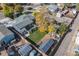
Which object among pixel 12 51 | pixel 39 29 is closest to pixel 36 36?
pixel 39 29

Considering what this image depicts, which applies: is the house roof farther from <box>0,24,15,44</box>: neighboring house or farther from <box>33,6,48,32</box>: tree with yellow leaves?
<box>0,24,15,44</box>: neighboring house

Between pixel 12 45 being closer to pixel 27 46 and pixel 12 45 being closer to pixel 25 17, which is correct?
pixel 27 46

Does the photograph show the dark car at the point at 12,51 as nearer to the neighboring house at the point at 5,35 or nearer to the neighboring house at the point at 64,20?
the neighboring house at the point at 5,35

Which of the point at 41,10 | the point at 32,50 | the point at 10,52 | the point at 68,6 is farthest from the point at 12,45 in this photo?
the point at 68,6

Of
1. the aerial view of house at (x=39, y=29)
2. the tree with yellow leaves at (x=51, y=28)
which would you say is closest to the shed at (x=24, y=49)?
the aerial view of house at (x=39, y=29)

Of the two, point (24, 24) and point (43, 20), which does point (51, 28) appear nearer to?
point (43, 20)

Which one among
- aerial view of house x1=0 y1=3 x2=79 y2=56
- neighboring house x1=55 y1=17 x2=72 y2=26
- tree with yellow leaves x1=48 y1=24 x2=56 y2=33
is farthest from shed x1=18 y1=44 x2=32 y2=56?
neighboring house x1=55 y1=17 x2=72 y2=26
